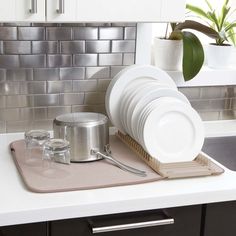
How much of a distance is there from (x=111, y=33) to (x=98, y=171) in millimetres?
646

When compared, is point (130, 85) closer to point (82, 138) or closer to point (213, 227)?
point (82, 138)

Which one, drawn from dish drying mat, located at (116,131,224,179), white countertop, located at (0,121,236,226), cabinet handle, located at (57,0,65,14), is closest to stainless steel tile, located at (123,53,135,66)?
dish drying mat, located at (116,131,224,179)

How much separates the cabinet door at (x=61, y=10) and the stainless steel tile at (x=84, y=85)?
18.1 inches

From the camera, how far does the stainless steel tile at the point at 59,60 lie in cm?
198

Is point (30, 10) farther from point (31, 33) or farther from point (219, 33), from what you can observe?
point (219, 33)

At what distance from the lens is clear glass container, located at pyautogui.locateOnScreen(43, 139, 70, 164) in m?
1.62

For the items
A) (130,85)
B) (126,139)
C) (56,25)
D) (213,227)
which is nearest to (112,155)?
(126,139)

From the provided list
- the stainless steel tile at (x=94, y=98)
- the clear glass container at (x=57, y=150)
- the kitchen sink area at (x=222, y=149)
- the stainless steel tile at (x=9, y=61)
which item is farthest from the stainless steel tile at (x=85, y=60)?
the kitchen sink area at (x=222, y=149)

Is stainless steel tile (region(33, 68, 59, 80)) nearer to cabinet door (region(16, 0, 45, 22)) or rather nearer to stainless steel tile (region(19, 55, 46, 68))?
stainless steel tile (region(19, 55, 46, 68))

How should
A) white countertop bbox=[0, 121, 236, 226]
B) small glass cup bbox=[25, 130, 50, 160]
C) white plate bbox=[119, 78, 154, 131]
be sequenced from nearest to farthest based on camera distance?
white countertop bbox=[0, 121, 236, 226]
small glass cup bbox=[25, 130, 50, 160]
white plate bbox=[119, 78, 154, 131]

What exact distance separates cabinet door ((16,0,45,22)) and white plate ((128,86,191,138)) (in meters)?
0.44

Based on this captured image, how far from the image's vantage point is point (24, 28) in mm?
1916

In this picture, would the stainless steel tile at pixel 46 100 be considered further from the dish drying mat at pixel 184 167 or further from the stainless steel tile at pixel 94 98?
the dish drying mat at pixel 184 167

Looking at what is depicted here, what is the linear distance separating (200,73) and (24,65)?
737mm
